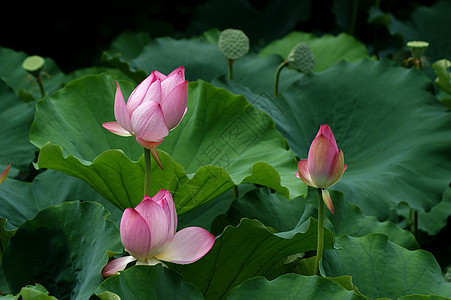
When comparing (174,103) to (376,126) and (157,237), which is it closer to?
(157,237)

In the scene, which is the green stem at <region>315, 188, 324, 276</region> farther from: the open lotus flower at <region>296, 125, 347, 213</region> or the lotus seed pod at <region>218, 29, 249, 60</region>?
the lotus seed pod at <region>218, 29, 249, 60</region>

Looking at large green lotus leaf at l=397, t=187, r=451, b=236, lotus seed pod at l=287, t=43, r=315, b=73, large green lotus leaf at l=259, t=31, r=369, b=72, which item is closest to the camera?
lotus seed pod at l=287, t=43, r=315, b=73

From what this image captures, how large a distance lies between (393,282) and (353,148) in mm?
589

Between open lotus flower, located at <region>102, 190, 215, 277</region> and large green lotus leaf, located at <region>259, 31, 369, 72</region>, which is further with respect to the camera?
large green lotus leaf, located at <region>259, 31, 369, 72</region>

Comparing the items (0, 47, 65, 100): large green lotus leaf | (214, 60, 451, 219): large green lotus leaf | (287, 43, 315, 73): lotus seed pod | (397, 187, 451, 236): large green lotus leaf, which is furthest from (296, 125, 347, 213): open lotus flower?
(0, 47, 65, 100): large green lotus leaf

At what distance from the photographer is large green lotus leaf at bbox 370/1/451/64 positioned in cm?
235

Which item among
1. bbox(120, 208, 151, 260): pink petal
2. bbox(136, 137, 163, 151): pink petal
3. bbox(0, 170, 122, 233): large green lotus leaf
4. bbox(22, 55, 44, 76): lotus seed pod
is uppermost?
bbox(136, 137, 163, 151): pink petal

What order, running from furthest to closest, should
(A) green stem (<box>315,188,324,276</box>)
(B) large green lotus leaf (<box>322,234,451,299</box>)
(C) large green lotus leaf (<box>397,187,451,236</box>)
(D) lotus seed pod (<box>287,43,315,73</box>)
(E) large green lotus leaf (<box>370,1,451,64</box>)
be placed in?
(E) large green lotus leaf (<box>370,1,451,64</box>), (C) large green lotus leaf (<box>397,187,451,236</box>), (D) lotus seed pod (<box>287,43,315,73</box>), (B) large green lotus leaf (<box>322,234,451,299</box>), (A) green stem (<box>315,188,324,276</box>)

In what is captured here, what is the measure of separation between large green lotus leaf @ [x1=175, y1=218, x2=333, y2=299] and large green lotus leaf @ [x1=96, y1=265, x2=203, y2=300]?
0.42 feet

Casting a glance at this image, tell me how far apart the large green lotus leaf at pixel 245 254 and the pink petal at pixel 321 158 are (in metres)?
0.13

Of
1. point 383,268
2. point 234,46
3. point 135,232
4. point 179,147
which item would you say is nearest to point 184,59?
point 234,46

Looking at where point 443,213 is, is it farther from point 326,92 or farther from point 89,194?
point 89,194

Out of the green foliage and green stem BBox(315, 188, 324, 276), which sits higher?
green stem BBox(315, 188, 324, 276)

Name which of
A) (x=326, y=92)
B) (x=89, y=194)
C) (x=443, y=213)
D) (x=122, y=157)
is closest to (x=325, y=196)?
(x=122, y=157)
